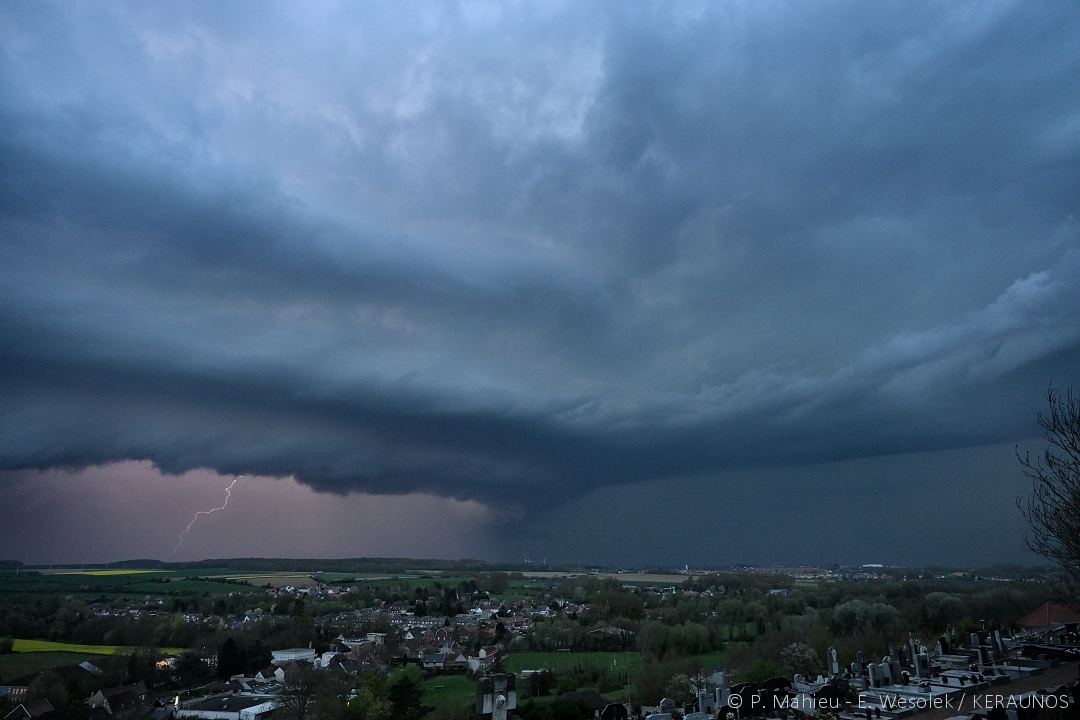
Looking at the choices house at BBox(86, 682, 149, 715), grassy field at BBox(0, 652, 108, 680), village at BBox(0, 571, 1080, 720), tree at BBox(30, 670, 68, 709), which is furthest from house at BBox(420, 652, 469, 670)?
tree at BBox(30, 670, 68, 709)

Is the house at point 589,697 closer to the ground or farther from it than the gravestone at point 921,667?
closer to the ground

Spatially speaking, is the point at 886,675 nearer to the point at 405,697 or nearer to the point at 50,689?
the point at 405,697

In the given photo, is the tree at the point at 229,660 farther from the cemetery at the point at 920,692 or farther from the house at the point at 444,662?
the cemetery at the point at 920,692

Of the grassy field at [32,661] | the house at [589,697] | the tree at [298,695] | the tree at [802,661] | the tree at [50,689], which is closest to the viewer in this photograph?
the tree at [802,661]

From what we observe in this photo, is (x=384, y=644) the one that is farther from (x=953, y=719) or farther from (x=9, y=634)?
(x=953, y=719)

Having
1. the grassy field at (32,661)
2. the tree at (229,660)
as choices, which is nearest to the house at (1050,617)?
the tree at (229,660)

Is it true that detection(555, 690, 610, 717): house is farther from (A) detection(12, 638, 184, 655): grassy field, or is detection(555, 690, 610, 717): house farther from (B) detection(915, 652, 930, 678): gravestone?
(A) detection(12, 638, 184, 655): grassy field
